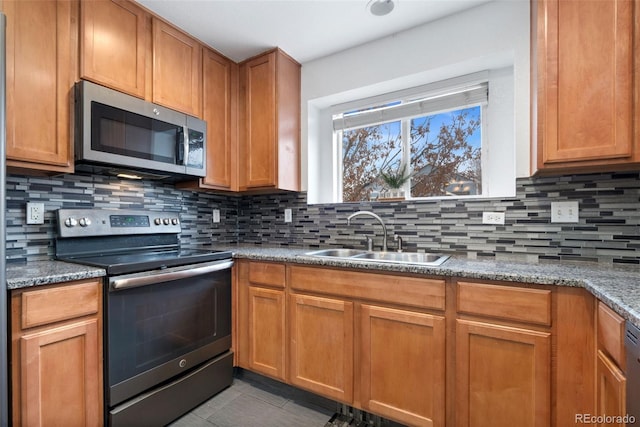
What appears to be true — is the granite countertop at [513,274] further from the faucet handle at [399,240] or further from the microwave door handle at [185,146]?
the microwave door handle at [185,146]

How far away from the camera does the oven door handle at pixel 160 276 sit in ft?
4.61

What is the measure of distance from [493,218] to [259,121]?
1779 millimetres

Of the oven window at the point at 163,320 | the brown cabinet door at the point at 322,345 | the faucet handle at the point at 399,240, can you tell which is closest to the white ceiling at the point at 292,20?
the faucet handle at the point at 399,240

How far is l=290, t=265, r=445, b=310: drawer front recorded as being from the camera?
1.41 m

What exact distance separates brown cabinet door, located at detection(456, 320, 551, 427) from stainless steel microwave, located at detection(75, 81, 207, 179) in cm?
188

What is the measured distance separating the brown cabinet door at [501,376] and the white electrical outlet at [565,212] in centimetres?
72

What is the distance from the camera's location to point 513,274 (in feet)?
4.09

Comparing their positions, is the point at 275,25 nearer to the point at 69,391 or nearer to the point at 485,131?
the point at 485,131

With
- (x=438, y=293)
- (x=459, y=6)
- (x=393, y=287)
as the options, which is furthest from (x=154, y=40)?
(x=438, y=293)

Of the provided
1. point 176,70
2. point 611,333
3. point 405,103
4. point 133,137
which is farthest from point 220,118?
point 611,333

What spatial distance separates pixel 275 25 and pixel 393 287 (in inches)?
71.3

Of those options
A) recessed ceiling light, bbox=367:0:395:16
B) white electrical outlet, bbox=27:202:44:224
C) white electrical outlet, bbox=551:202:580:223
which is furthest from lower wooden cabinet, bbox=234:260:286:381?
recessed ceiling light, bbox=367:0:395:16

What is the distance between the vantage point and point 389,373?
1.51m

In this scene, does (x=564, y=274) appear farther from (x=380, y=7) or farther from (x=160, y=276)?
(x=160, y=276)
